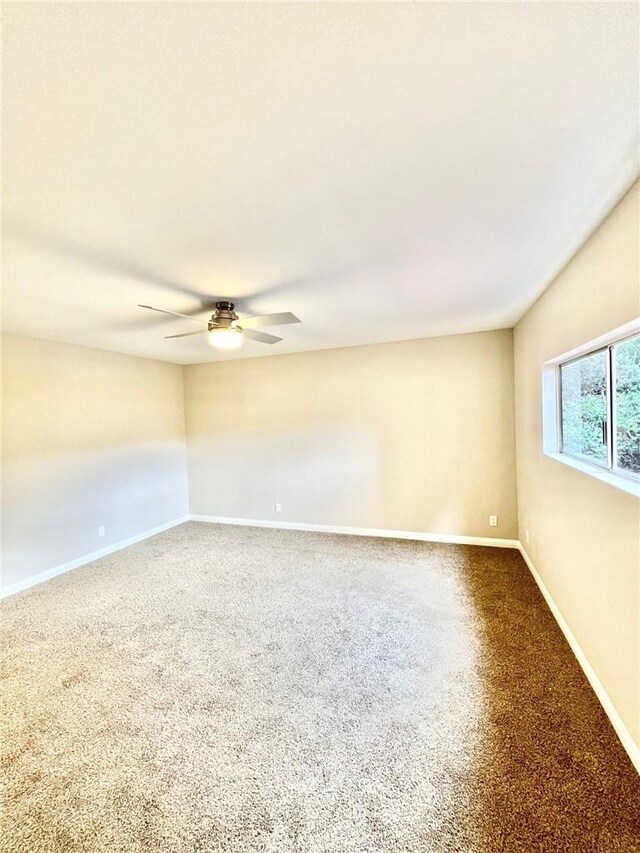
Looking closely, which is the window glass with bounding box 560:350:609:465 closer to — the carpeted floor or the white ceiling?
the white ceiling

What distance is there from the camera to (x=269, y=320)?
2.50 meters

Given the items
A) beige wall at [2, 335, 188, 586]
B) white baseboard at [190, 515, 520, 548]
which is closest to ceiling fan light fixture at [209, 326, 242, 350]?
beige wall at [2, 335, 188, 586]

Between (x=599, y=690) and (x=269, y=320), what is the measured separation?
291 cm

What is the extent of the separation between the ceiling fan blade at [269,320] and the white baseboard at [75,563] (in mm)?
3340

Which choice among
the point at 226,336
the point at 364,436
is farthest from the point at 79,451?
the point at 364,436

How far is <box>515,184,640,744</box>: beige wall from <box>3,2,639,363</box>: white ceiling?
21cm

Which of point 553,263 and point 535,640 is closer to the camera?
point 553,263

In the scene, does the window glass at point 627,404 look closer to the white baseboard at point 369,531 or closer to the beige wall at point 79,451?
the white baseboard at point 369,531

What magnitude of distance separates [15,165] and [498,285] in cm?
266

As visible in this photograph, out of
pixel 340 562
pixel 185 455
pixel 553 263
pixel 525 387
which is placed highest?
pixel 553 263

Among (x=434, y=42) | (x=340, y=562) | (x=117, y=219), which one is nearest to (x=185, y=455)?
(x=340, y=562)

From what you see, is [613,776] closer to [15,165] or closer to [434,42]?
[434,42]

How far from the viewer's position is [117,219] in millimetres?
1515

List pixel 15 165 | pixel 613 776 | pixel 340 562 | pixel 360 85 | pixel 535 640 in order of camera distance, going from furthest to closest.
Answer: pixel 340 562, pixel 535 640, pixel 613 776, pixel 15 165, pixel 360 85
